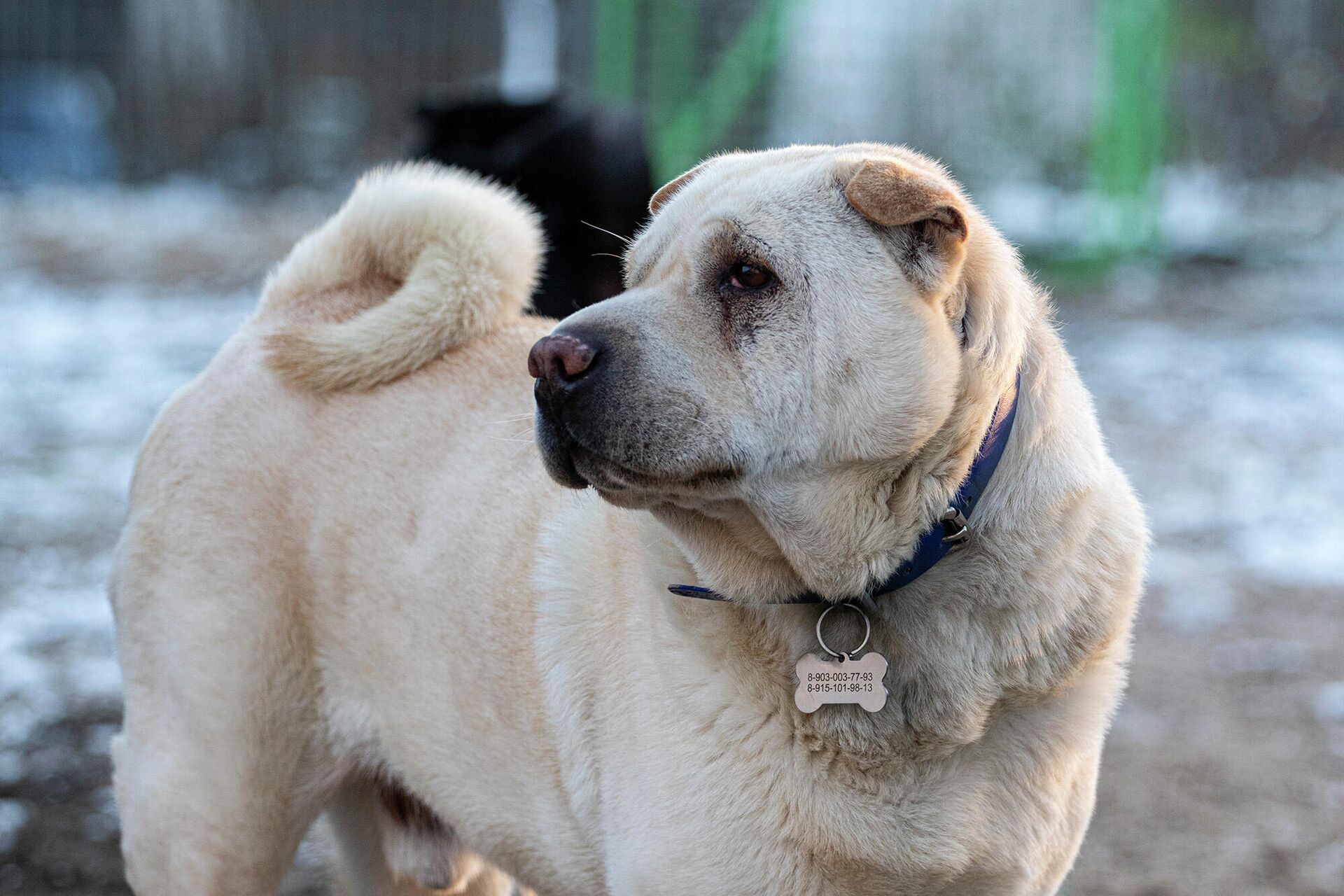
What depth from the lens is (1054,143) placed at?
38.4 ft

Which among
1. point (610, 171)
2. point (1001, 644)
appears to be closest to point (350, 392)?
point (1001, 644)

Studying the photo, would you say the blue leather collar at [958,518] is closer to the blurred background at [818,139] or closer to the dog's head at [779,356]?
the dog's head at [779,356]

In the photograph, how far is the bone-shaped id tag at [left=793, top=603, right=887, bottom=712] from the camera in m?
1.97

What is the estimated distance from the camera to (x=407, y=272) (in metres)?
2.92

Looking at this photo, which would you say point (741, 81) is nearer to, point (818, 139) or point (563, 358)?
point (818, 139)

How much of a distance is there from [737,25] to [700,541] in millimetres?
9753

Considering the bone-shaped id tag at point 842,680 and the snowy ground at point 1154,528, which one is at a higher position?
the bone-shaped id tag at point 842,680

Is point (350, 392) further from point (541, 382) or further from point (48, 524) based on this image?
point (48, 524)

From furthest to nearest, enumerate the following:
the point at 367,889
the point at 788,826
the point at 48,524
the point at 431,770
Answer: the point at 48,524, the point at 367,889, the point at 431,770, the point at 788,826

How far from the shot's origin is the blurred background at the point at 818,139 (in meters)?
4.06

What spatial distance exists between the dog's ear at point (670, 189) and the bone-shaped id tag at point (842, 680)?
88 cm

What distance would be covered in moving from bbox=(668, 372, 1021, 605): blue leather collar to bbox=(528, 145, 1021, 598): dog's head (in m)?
0.11

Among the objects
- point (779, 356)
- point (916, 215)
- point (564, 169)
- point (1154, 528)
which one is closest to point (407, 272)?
point (779, 356)

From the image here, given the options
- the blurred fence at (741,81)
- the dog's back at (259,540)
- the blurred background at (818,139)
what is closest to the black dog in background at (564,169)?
the blurred background at (818,139)
